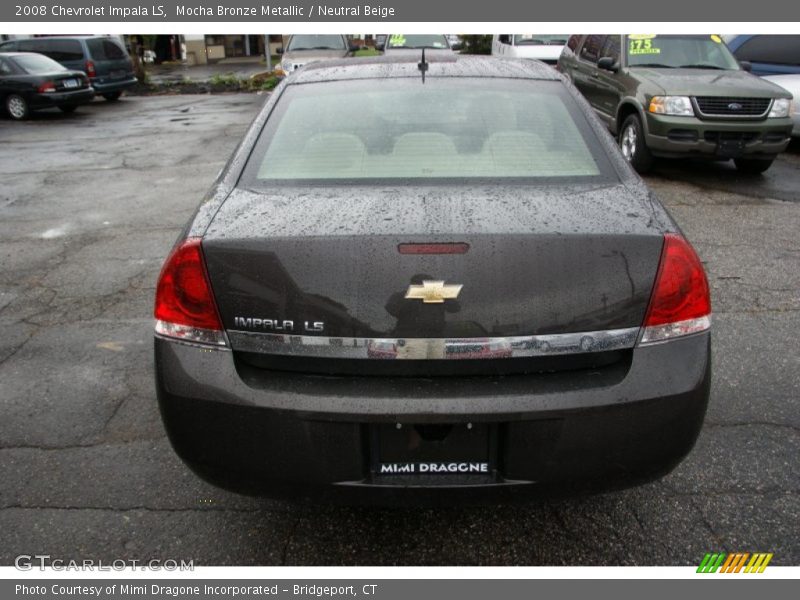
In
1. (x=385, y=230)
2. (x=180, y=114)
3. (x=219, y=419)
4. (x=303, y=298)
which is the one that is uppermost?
(x=385, y=230)

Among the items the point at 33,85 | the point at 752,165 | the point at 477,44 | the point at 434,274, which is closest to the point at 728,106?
the point at 752,165

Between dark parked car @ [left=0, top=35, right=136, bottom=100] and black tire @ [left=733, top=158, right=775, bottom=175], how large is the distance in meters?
17.2

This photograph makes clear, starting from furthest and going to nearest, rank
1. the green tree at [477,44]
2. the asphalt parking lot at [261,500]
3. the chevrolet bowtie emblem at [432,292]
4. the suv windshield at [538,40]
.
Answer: the green tree at [477,44] < the suv windshield at [538,40] < the asphalt parking lot at [261,500] < the chevrolet bowtie emblem at [432,292]

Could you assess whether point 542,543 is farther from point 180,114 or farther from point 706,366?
point 180,114

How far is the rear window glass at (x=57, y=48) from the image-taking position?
19891 mm

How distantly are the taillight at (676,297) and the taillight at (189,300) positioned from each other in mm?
1319

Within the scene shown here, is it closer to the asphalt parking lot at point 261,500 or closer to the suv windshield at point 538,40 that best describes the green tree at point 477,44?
the suv windshield at point 538,40

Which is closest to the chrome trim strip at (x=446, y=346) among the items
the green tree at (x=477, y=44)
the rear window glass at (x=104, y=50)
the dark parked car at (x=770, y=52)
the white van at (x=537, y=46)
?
the dark parked car at (x=770, y=52)

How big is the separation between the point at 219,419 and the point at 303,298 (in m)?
0.47

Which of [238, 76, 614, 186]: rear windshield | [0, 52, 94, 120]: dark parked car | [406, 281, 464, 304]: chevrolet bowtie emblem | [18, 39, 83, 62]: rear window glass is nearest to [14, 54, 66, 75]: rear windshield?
[0, 52, 94, 120]: dark parked car

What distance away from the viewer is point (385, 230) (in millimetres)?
2143

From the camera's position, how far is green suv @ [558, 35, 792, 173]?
7.91 metres

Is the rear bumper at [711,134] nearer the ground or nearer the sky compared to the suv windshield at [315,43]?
nearer the ground
